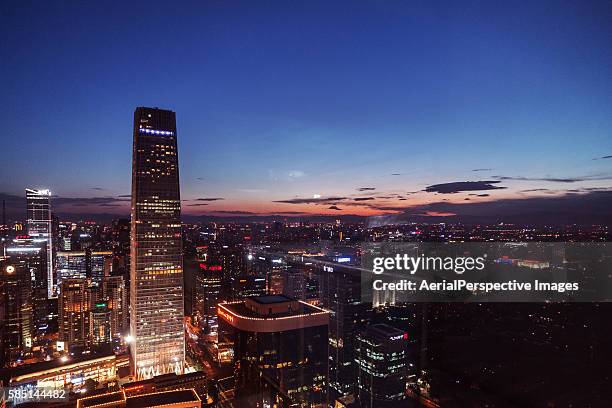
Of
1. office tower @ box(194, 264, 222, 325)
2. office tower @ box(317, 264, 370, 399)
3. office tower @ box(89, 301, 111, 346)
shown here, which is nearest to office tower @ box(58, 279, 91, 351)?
office tower @ box(89, 301, 111, 346)

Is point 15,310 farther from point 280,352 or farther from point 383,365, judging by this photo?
point 383,365

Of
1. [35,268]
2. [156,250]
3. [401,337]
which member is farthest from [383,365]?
[35,268]

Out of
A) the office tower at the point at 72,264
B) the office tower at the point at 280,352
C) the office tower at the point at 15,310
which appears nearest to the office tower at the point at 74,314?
the office tower at the point at 15,310

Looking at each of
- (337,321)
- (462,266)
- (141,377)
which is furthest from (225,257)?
(462,266)

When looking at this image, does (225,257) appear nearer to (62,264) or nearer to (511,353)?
(62,264)

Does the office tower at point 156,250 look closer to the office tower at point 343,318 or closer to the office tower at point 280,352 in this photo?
the office tower at point 280,352

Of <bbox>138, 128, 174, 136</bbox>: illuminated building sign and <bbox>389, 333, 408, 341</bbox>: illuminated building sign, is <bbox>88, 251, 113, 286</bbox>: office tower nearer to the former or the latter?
<bbox>138, 128, 174, 136</bbox>: illuminated building sign
